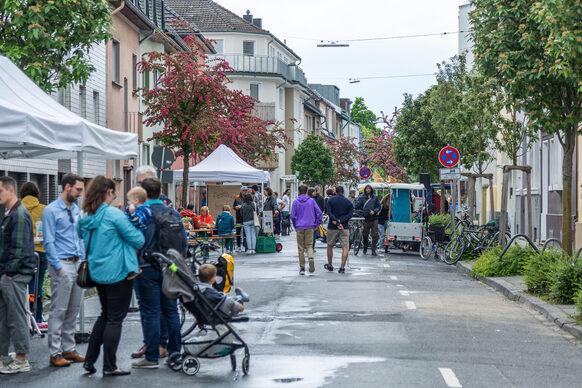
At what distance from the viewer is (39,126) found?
9992 mm

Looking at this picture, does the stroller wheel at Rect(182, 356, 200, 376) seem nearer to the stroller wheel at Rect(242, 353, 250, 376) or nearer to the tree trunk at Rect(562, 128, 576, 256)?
the stroller wheel at Rect(242, 353, 250, 376)

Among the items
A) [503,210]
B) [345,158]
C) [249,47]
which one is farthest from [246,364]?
[345,158]

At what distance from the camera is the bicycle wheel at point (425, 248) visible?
1029 inches

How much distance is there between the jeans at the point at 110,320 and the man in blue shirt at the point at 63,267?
A: 30.5 inches

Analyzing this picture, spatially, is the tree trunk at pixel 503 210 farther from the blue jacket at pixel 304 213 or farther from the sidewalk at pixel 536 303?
the blue jacket at pixel 304 213

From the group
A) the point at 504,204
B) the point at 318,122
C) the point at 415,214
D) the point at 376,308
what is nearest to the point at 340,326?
the point at 376,308

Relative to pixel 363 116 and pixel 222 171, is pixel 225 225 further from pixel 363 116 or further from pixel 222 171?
pixel 363 116

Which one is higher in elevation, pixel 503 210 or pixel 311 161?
pixel 311 161

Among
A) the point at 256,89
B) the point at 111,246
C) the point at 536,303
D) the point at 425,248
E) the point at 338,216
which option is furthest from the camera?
the point at 256,89

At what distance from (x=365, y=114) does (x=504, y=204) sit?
11372 cm

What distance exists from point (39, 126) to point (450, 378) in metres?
5.05

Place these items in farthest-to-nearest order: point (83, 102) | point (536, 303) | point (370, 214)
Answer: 1. point (83, 102)
2. point (370, 214)
3. point (536, 303)

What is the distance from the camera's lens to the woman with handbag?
2722 centimetres

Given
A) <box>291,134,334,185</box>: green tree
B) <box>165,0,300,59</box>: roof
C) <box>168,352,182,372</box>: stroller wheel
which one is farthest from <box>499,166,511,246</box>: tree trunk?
<box>165,0,300,59</box>: roof
